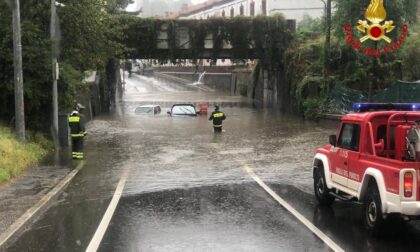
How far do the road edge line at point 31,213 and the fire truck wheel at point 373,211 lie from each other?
16.4 feet

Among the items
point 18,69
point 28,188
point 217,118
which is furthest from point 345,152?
point 217,118

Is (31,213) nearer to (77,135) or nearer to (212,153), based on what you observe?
(77,135)

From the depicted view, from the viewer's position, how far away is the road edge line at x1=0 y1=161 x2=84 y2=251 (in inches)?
316

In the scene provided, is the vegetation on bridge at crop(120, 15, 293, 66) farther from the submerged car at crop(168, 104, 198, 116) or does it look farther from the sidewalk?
the sidewalk

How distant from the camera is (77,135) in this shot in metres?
17.2

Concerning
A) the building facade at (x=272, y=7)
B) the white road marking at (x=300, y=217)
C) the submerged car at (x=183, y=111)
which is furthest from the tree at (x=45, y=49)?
the building facade at (x=272, y=7)

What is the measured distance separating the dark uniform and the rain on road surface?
0.47 metres

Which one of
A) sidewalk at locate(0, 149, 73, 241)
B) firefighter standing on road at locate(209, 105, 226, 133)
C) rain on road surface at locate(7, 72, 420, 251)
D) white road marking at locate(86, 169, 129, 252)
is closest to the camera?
white road marking at locate(86, 169, 129, 252)

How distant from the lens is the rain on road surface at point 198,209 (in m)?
7.66

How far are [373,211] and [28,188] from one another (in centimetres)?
731

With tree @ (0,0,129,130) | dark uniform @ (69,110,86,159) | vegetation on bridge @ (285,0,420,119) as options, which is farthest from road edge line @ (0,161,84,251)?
vegetation on bridge @ (285,0,420,119)

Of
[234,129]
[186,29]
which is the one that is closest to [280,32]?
[186,29]

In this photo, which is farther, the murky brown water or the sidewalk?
the murky brown water

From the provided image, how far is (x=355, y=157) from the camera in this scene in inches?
348
